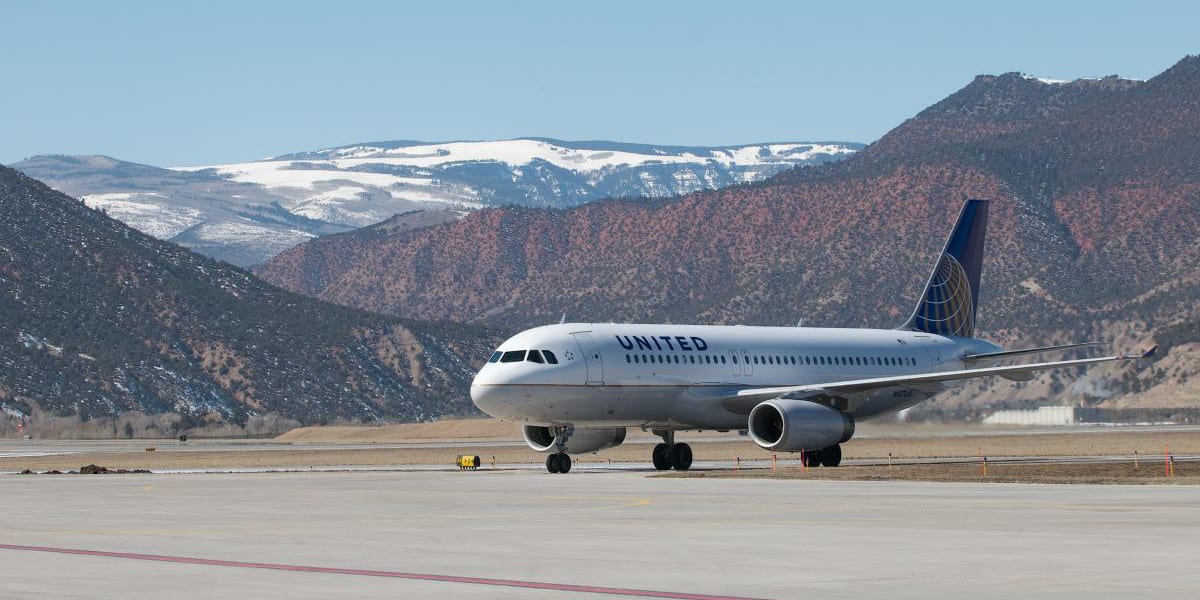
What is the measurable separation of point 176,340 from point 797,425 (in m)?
110

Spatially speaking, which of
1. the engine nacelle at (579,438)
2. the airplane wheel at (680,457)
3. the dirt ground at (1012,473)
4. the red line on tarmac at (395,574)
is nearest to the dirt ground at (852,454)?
the dirt ground at (1012,473)

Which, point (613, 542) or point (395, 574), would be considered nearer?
point (395, 574)

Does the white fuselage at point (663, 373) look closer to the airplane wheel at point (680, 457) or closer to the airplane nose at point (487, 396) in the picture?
the airplane nose at point (487, 396)

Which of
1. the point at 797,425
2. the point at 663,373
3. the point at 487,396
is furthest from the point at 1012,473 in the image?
the point at 487,396

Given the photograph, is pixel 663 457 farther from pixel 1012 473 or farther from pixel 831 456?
pixel 1012 473

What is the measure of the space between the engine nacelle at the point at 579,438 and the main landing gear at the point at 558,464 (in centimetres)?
237

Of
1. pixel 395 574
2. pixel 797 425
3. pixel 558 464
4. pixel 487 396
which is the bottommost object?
pixel 558 464

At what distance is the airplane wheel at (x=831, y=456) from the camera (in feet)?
172

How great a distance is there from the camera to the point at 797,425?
50.1 metres

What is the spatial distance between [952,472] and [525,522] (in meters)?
19.4

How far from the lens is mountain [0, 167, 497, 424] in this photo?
465 feet

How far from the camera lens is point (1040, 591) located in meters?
17.6

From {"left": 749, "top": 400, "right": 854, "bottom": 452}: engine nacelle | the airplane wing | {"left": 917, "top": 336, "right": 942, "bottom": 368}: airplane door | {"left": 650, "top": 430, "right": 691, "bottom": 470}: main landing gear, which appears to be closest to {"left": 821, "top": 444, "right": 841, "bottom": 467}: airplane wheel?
{"left": 749, "top": 400, "right": 854, "bottom": 452}: engine nacelle

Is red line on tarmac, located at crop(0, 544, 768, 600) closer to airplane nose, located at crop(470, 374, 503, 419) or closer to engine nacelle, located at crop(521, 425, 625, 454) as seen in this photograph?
airplane nose, located at crop(470, 374, 503, 419)
